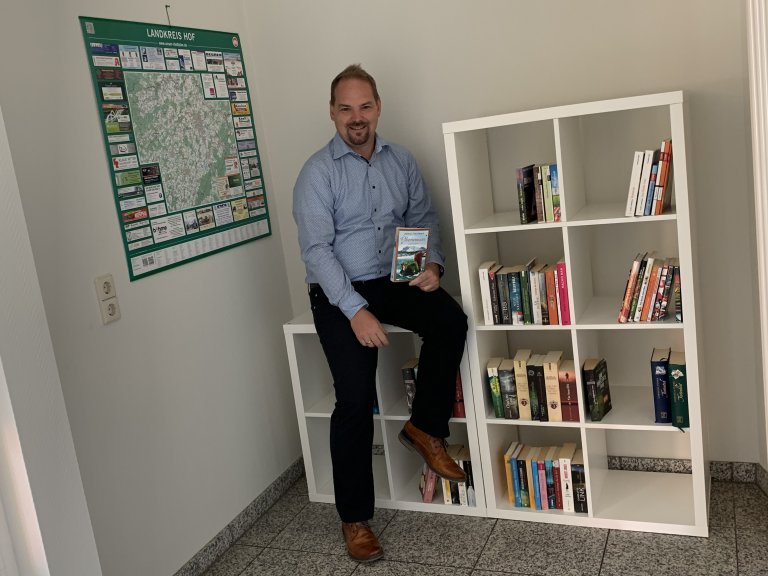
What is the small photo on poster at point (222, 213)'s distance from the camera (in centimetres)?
306

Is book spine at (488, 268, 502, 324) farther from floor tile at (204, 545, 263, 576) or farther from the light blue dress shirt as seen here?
floor tile at (204, 545, 263, 576)

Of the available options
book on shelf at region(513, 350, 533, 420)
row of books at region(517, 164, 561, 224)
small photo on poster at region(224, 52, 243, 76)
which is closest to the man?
book on shelf at region(513, 350, 533, 420)

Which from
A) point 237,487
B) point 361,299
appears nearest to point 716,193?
point 361,299

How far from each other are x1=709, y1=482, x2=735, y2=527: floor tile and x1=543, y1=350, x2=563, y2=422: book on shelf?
2.03 feet

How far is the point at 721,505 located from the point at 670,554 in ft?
1.28

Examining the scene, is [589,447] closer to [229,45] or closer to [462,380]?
[462,380]

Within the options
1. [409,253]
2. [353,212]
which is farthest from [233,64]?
[409,253]

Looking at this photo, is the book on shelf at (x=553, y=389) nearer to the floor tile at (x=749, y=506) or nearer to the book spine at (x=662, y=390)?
the book spine at (x=662, y=390)

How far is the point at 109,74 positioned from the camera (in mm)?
2562

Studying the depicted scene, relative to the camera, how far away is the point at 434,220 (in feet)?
10.2

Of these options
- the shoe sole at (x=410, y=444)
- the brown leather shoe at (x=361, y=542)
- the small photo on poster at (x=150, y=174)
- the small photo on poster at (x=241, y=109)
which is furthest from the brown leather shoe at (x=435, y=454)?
the small photo on poster at (x=241, y=109)

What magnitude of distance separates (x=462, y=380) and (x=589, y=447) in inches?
20.0

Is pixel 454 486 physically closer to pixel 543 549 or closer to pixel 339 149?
pixel 543 549

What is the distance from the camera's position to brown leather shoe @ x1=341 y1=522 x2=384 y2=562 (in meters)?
2.77
